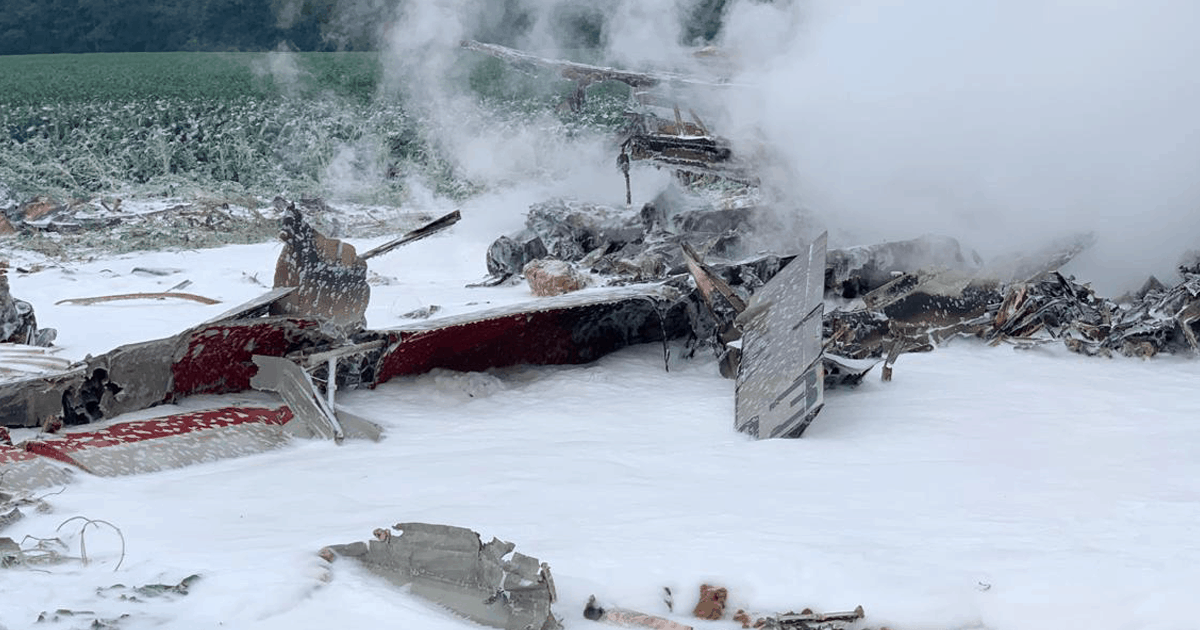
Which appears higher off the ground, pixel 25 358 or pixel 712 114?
pixel 712 114

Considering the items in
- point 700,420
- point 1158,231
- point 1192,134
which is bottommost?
point 700,420

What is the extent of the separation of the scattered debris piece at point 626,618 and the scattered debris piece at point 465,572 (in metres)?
0.10

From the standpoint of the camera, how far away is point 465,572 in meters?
3.26

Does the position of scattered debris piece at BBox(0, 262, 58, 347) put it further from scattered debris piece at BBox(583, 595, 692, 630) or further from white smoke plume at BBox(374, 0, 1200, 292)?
white smoke plume at BBox(374, 0, 1200, 292)

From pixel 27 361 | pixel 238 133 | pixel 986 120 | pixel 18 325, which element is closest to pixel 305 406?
pixel 27 361

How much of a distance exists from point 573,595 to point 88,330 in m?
4.81

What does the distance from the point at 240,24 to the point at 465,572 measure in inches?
1054

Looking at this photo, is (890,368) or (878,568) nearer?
(878,568)

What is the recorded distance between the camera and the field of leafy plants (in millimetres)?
14961

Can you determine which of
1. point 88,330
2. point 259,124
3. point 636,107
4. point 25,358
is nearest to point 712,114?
point 636,107

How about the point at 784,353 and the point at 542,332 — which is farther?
the point at 542,332

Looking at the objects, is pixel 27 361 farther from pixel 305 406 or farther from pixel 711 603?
pixel 711 603

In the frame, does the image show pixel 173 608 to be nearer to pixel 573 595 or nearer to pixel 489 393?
pixel 573 595

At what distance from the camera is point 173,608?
2.91 m
